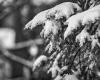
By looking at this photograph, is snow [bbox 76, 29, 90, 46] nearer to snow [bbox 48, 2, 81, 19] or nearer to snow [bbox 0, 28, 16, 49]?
snow [bbox 48, 2, 81, 19]

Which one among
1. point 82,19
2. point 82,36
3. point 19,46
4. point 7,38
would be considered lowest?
point 19,46

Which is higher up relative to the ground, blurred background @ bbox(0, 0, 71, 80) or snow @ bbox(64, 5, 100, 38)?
snow @ bbox(64, 5, 100, 38)

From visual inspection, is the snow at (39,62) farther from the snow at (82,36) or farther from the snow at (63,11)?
the snow at (82,36)

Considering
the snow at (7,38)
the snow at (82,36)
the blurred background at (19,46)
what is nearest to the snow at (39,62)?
the snow at (82,36)

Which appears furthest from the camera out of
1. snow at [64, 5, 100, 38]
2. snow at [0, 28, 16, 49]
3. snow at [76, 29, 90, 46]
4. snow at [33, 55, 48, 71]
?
snow at [0, 28, 16, 49]

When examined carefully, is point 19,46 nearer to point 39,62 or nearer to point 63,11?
point 39,62

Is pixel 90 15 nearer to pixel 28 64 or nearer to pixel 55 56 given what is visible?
pixel 55 56

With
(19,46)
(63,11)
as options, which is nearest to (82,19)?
(63,11)

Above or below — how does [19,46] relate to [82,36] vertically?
below

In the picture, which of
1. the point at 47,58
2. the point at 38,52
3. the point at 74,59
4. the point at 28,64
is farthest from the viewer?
the point at 38,52

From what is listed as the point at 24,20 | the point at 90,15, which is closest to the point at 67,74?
the point at 90,15

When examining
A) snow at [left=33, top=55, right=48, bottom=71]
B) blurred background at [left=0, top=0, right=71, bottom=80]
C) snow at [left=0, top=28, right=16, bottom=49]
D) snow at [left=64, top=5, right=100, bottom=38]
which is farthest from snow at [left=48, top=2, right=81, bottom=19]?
snow at [left=0, top=28, right=16, bottom=49]
